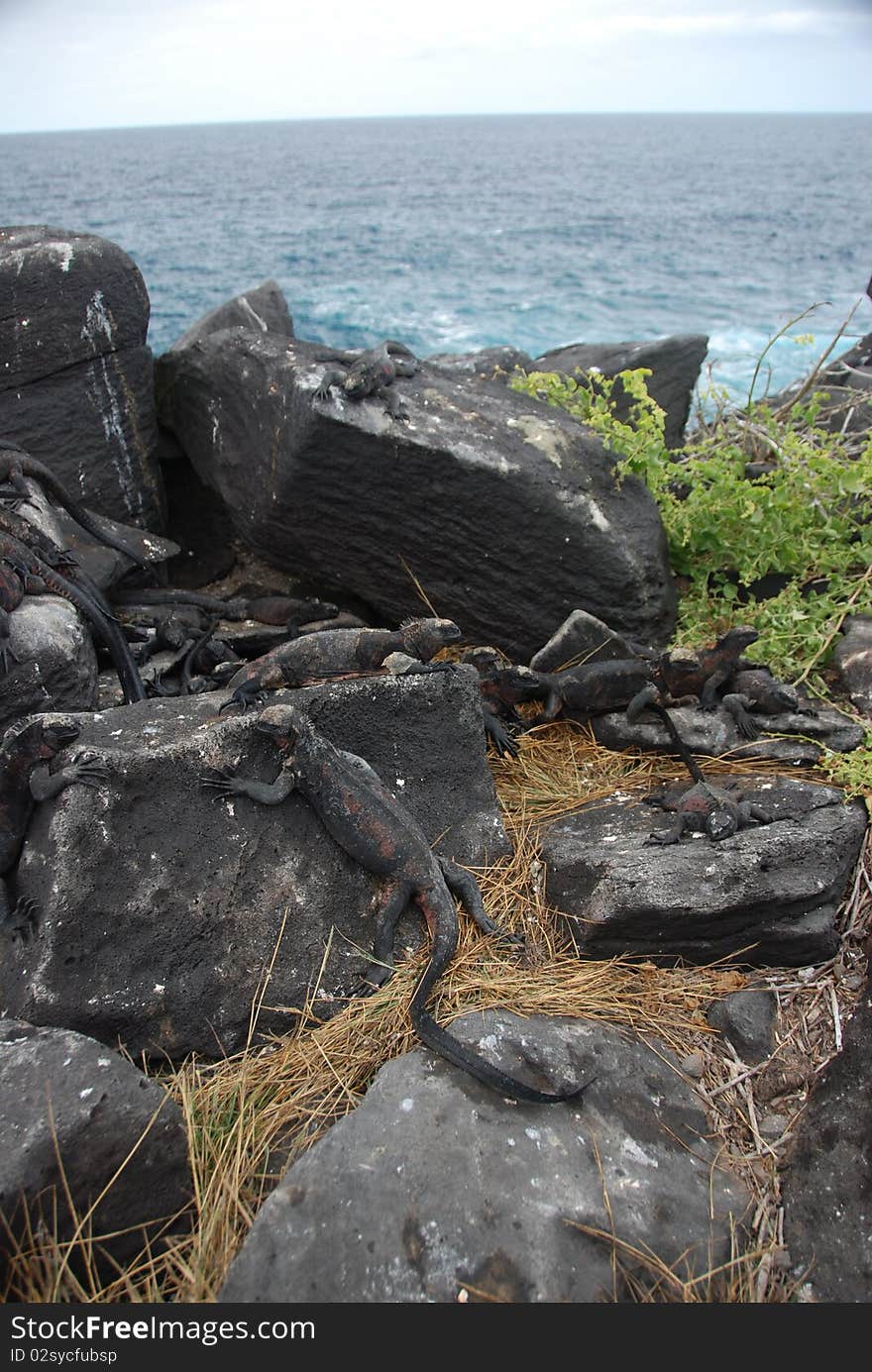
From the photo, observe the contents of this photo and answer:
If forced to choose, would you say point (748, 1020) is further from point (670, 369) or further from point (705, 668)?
A: point (670, 369)

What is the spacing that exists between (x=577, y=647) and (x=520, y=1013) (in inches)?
97.4

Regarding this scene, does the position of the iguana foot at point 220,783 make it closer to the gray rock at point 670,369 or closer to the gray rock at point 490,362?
the gray rock at point 490,362

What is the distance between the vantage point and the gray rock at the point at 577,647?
5227 millimetres

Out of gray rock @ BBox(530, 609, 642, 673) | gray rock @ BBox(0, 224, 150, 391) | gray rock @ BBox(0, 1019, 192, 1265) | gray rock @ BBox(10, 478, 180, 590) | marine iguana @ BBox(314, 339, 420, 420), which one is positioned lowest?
gray rock @ BBox(0, 1019, 192, 1265)

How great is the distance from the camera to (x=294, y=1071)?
3.15 metres

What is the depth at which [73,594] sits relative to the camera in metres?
5.02

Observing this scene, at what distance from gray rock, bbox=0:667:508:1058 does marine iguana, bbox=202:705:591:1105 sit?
0.07 m

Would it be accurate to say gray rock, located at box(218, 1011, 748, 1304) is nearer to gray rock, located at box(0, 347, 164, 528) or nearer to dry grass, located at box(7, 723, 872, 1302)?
dry grass, located at box(7, 723, 872, 1302)

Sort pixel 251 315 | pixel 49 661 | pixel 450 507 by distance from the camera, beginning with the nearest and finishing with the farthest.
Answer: pixel 49 661 < pixel 450 507 < pixel 251 315

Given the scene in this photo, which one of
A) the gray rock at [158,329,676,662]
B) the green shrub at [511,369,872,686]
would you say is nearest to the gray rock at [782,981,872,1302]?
the green shrub at [511,369,872,686]

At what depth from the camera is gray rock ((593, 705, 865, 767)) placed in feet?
15.0

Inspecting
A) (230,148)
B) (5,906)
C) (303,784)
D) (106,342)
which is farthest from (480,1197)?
(230,148)

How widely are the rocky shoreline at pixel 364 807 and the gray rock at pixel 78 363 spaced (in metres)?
0.02

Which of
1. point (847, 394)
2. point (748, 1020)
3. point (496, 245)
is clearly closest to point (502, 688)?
point (748, 1020)
